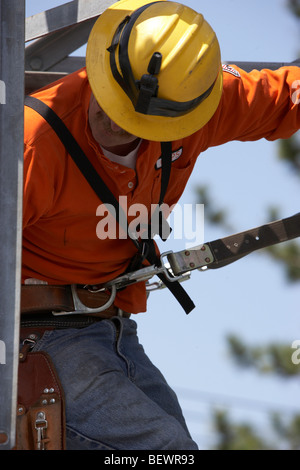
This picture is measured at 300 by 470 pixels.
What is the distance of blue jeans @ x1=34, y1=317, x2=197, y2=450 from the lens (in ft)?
12.0

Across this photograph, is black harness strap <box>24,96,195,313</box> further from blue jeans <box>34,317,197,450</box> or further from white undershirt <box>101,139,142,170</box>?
blue jeans <box>34,317,197,450</box>

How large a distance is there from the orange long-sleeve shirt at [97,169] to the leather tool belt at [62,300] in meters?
0.05

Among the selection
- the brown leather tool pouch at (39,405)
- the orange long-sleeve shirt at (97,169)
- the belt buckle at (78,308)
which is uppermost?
the orange long-sleeve shirt at (97,169)

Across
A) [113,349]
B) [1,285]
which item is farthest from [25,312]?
[1,285]

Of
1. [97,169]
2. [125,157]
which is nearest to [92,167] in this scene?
[97,169]

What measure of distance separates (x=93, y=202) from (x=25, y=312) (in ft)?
2.03

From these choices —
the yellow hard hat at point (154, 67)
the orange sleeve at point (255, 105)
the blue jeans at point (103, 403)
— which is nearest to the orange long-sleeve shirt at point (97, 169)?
the orange sleeve at point (255, 105)

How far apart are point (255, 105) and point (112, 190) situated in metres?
0.93

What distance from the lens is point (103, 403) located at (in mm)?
3689

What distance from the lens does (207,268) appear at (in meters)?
4.02

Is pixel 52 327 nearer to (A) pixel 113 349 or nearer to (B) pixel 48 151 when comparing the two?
(A) pixel 113 349

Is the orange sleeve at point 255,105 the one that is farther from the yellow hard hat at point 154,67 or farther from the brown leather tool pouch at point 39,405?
the brown leather tool pouch at point 39,405

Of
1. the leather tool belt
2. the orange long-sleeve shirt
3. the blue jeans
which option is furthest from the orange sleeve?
the blue jeans

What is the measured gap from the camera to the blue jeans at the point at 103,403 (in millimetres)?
3662
